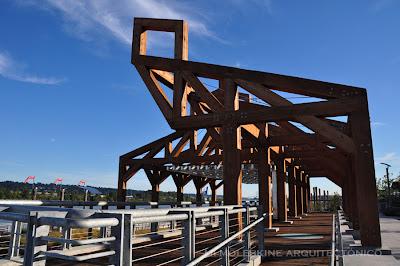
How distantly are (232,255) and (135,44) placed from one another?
6207 millimetres

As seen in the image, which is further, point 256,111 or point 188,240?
point 256,111

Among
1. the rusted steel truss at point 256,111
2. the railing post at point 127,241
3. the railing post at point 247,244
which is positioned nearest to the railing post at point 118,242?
the railing post at point 127,241

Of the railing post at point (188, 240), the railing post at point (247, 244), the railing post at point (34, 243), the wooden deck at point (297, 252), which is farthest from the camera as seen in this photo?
the wooden deck at point (297, 252)

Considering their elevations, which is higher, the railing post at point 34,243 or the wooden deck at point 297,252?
the railing post at point 34,243

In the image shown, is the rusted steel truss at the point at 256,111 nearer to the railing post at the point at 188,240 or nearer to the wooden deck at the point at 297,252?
the wooden deck at the point at 297,252

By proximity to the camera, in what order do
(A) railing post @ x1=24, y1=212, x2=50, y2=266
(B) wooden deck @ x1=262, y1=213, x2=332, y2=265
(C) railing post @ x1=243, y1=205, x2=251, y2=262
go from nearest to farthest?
(A) railing post @ x1=24, y1=212, x2=50, y2=266, (C) railing post @ x1=243, y1=205, x2=251, y2=262, (B) wooden deck @ x1=262, y1=213, x2=332, y2=265

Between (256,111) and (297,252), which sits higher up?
(256,111)

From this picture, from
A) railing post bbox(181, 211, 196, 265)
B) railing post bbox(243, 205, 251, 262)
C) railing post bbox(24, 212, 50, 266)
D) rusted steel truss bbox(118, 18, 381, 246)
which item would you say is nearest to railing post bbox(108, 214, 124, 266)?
railing post bbox(24, 212, 50, 266)

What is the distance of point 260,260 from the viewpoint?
5.86 metres

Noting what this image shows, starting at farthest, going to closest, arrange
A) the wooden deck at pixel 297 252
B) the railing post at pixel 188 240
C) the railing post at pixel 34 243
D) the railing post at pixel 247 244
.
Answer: the wooden deck at pixel 297 252 < the railing post at pixel 247 244 < the railing post at pixel 188 240 < the railing post at pixel 34 243

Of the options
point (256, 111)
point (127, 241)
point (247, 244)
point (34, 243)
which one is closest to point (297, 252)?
point (247, 244)

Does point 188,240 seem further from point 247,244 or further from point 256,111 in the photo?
point 256,111

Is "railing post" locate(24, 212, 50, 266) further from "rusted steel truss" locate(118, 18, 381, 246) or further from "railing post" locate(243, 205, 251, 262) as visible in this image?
"rusted steel truss" locate(118, 18, 381, 246)

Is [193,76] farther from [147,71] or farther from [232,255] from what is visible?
[232,255]
